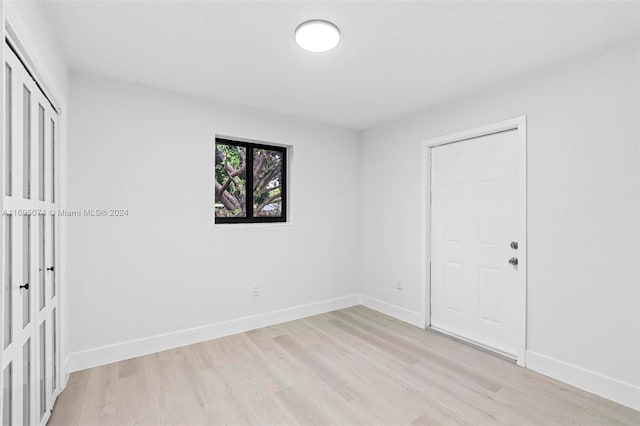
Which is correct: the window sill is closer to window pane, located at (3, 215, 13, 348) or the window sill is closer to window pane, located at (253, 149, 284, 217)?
window pane, located at (253, 149, 284, 217)

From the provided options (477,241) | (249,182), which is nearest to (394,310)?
(477,241)

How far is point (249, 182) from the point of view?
3.71m

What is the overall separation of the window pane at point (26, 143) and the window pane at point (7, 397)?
0.83 metres

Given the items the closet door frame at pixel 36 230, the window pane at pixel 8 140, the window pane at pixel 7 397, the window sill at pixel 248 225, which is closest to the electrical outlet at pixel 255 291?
the window sill at pixel 248 225

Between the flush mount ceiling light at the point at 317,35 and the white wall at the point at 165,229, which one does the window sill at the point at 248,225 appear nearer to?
the white wall at the point at 165,229

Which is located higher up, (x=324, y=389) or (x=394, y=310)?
(x=394, y=310)

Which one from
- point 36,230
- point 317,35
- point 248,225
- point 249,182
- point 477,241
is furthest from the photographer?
point 249,182

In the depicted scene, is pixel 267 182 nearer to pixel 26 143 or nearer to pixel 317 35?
pixel 317 35

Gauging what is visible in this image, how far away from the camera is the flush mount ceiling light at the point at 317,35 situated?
6.52 feet

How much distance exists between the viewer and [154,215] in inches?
117

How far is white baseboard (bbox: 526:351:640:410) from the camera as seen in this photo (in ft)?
7.01

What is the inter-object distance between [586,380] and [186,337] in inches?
132

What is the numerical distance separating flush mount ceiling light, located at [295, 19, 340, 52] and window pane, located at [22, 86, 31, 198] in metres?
1.54

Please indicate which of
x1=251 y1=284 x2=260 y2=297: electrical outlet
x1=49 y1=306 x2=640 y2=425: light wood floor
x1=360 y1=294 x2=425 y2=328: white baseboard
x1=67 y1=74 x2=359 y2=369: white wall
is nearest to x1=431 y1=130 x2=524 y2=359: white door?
x1=360 y1=294 x2=425 y2=328: white baseboard
